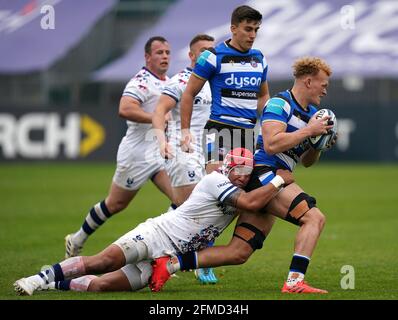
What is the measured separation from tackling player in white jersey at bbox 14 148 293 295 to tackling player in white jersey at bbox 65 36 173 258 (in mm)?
2912

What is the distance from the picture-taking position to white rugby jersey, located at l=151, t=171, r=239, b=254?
8844mm

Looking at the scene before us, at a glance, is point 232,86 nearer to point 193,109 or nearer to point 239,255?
point 193,109

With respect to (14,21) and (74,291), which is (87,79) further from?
(74,291)

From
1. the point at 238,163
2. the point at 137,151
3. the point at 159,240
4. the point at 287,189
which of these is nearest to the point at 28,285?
the point at 159,240

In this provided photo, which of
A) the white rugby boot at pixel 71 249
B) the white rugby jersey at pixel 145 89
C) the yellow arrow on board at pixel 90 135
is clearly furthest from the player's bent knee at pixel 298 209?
the yellow arrow on board at pixel 90 135

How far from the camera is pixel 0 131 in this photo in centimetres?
3038

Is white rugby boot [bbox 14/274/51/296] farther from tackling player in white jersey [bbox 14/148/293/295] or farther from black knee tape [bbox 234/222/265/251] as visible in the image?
black knee tape [bbox 234/222/265/251]

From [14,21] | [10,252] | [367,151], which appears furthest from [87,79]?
[10,252]

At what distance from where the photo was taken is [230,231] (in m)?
15.6

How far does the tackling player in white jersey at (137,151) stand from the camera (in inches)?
469

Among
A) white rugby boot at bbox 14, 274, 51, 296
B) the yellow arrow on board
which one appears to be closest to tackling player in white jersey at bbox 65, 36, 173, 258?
white rugby boot at bbox 14, 274, 51, 296

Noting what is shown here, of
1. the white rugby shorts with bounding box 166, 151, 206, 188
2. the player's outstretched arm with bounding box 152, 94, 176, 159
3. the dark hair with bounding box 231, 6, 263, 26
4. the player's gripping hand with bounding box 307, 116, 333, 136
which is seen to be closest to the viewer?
the player's gripping hand with bounding box 307, 116, 333, 136

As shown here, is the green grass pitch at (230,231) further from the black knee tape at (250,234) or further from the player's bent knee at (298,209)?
the player's bent knee at (298,209)
